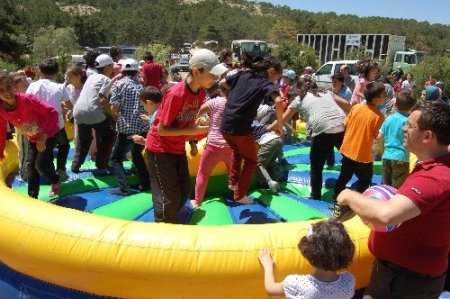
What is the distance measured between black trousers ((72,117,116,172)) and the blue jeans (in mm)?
468

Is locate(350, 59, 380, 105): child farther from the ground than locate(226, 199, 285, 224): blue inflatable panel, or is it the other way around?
locate(350, 59, 380, 105): child

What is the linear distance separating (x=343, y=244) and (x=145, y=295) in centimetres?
120

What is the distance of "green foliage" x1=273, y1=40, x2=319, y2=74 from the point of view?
29.1 metres

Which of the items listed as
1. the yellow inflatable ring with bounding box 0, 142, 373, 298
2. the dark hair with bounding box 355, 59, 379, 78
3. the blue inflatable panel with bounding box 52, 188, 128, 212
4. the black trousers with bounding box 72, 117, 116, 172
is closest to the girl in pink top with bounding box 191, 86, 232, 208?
the blue inflatable panel with bounding box 52, 188, 128, 212

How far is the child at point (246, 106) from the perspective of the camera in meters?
3.35

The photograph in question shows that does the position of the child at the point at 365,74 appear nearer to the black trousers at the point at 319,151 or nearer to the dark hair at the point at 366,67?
the dark hair at the point at 366,67

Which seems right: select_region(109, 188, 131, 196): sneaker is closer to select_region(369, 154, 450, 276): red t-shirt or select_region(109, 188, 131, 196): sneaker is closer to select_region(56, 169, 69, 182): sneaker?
select_region(56, 169, 69, 182): sneaker

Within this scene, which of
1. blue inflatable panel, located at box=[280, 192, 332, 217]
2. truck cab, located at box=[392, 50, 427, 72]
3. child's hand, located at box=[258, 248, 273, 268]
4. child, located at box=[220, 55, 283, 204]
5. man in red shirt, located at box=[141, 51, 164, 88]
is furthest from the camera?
truck cab, located at box=[392, 50, 427, 72]

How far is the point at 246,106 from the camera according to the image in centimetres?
336

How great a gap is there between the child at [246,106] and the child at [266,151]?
1.88ft

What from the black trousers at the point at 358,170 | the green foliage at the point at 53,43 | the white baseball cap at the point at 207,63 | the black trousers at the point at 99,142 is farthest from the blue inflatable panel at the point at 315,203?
the green foliage at the point at 53,43

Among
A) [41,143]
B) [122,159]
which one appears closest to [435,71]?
[122,159]

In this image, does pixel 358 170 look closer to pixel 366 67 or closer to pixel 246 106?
pixel 246 106

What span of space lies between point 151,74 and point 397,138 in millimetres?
3467
